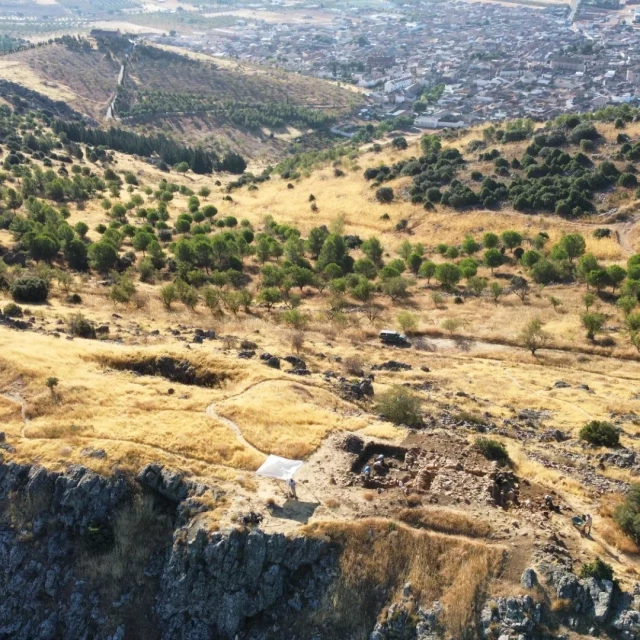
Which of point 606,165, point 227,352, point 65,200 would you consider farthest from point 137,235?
point 606,165

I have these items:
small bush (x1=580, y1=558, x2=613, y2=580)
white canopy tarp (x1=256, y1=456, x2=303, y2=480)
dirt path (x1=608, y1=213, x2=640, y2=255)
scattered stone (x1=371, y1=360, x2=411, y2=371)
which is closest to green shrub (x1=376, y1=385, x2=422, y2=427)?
white canopy tarp (x1=256, y1=456, x2=303, y2=480)

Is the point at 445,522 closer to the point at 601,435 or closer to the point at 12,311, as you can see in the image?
the point at 601,435

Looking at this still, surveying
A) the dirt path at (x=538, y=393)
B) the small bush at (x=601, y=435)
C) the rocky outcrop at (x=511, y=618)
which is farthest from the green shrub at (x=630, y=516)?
the dirt path at (x=538, y=393)

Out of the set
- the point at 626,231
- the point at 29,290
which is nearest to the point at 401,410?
the point at 29,290

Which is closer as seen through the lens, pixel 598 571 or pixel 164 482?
pixel 598 571

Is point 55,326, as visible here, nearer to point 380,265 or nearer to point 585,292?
point 380,265
